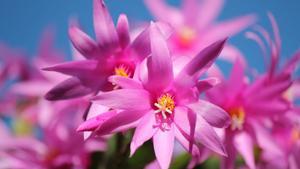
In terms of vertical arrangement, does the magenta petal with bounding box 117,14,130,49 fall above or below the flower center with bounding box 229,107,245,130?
above

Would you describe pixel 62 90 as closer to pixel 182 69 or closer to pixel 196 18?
pixel 182 69

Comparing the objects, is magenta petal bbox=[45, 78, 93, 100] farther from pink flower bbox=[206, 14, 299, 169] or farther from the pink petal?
the pink petal

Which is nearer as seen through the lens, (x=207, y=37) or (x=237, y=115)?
(x=237, y=115)

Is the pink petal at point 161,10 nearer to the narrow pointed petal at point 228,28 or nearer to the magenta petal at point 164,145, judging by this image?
the narrow pointed petal at point 228,28

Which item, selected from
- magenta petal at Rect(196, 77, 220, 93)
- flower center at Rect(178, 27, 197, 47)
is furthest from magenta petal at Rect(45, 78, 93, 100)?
flower center at Rect(178, 27, 197, 47)

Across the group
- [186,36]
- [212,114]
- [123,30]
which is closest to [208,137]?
[212,114]

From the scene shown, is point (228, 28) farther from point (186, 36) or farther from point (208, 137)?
point (208, 137)

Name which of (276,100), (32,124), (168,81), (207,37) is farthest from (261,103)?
(32,124)
